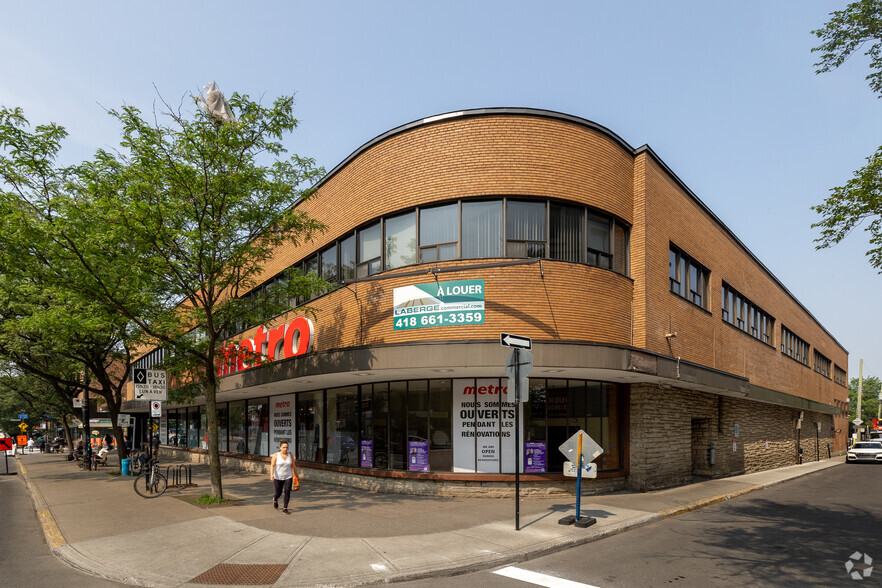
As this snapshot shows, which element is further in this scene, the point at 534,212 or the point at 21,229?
the point at 534,212

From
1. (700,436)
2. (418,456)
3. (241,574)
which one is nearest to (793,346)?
(700,436)

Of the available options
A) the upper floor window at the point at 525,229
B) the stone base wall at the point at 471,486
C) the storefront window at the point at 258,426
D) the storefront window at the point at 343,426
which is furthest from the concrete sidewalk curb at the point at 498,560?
the storefront window at the point at 258,426

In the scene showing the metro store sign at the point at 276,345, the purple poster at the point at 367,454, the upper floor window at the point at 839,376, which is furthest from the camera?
the upper floor window at the point at 839,376

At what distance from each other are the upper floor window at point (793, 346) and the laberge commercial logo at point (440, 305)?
2488cm

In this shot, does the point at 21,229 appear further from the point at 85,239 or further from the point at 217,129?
the point at 217,129

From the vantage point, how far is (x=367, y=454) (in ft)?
56.3

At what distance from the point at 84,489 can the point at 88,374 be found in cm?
1830

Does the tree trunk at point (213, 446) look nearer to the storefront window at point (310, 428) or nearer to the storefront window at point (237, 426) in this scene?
the storefront window at point (310, 428)

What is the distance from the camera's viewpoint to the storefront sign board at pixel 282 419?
864 inches

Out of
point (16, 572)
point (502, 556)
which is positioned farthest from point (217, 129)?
point (502, 556)

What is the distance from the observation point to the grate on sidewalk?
7.58 metres

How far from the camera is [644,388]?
16750 mm

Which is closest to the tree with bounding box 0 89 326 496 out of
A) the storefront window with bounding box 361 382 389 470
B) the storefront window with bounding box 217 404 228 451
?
the storefront window with bounding box 361 382 389 470

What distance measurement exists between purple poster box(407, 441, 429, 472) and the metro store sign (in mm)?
4226
